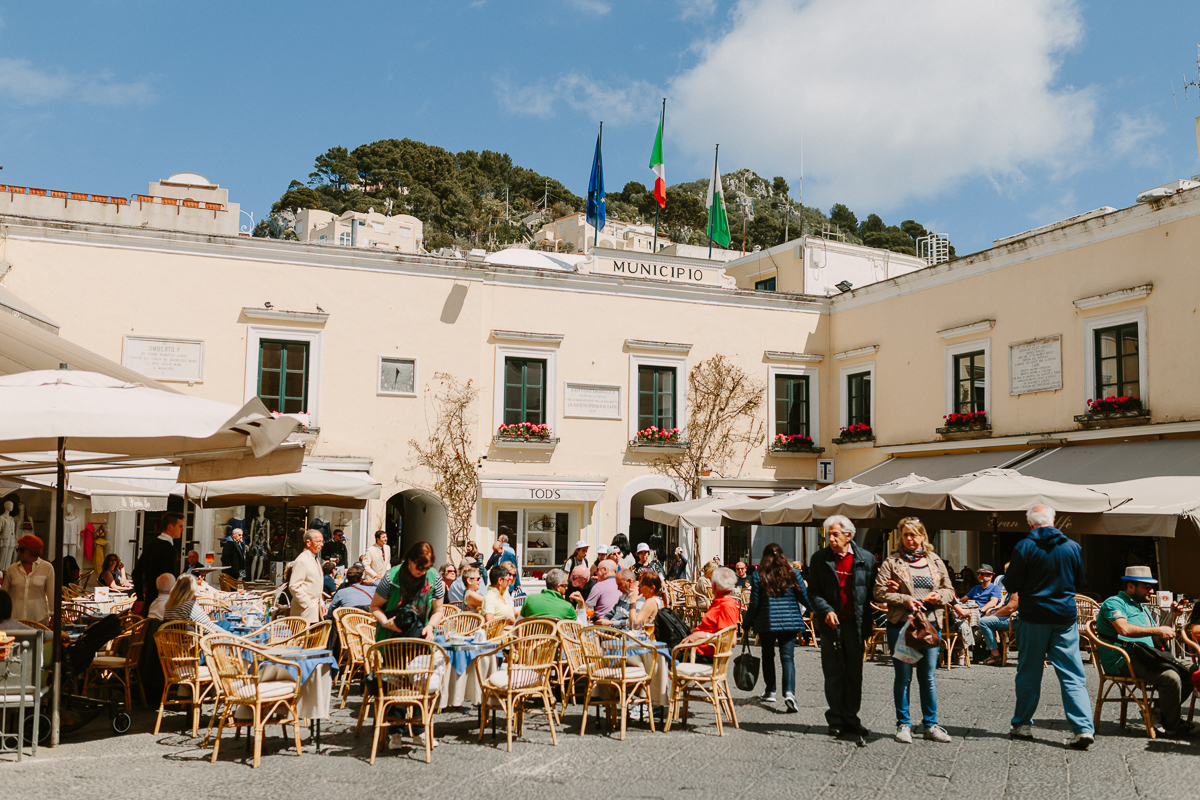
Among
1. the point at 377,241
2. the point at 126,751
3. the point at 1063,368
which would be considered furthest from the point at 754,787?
the point at 377,241

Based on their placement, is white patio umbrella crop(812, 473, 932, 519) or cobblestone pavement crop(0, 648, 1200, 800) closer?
cobblestone pavement crop(0, 648, 1200, 800)

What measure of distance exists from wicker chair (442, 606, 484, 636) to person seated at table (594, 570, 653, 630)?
110 centimetres

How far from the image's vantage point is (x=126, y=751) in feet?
23.5

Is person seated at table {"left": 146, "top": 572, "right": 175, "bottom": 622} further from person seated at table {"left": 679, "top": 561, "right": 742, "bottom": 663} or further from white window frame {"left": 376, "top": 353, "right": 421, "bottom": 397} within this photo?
white window frame {"left": 376, "top": 353, "right": 421, "bottom": 397}

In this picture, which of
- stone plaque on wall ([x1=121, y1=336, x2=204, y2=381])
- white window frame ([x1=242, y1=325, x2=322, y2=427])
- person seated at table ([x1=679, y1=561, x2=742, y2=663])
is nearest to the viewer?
person seated at table ([x1=679, y1=561, x2=742, y2=663])

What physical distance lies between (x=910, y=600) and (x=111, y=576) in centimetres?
1236

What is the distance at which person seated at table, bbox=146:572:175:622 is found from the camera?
8477mm

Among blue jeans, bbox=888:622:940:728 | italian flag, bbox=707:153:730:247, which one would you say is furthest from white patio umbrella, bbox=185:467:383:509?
italian flag, bbox=707:153:730:247

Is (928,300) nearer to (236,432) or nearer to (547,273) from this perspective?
(547,273)

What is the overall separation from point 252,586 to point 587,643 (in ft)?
29.9

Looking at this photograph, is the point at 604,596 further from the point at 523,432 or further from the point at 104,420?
the point at 523,432

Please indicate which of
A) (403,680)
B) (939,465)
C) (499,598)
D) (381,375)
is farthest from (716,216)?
(403,680)

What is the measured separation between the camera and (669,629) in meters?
8.50

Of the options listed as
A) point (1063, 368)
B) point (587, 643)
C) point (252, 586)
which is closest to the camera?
point (587, 643)
